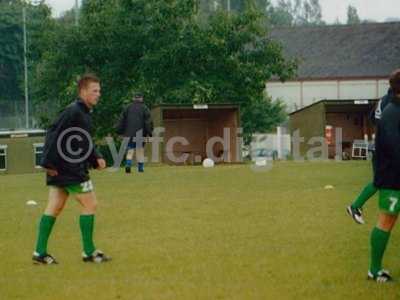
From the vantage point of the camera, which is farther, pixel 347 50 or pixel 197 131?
pixel 347 50

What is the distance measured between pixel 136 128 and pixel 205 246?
15.7 meters

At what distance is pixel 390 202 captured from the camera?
991 cm

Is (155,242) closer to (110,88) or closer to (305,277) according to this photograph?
(305,277)

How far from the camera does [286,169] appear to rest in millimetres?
28641

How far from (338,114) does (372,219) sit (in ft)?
89.4

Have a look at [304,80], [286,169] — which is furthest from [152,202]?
[304,80]

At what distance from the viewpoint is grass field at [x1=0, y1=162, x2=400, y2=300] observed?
9.93 meters

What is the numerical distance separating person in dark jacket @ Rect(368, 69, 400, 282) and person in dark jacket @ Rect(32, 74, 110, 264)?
3188 mm

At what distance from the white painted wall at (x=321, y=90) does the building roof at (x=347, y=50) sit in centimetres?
57

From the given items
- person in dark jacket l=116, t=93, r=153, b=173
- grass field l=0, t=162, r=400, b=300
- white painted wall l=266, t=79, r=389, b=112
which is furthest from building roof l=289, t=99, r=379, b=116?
white painted wall l=266, t=79, r=389, b=112

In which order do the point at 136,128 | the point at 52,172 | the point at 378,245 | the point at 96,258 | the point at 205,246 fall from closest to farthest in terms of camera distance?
the point at 378,245, the point at 52,172, the point at 96,258, the point at 205,246, the point at 136,128

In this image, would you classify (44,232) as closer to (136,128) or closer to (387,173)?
(387,173)

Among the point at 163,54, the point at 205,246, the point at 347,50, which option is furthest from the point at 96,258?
the point at 347,50

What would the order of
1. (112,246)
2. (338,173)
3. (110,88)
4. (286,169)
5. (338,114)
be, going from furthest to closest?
1. (110,88)
2. (338,114)
3. (286,169)
4. (338,173)
5. (112,246)
